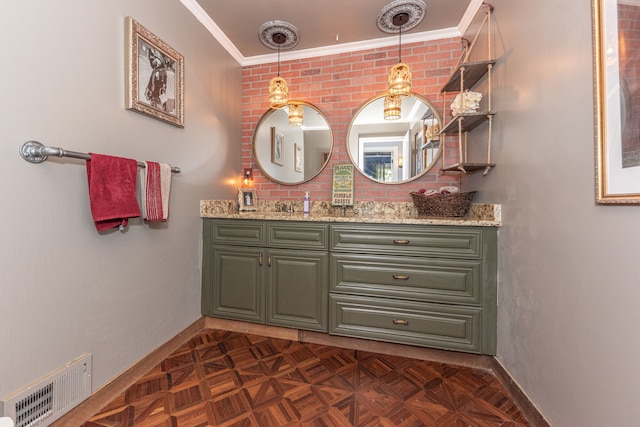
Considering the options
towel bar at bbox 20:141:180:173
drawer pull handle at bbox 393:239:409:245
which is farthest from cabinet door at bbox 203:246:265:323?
towel bar at bbox 20:141:180:173

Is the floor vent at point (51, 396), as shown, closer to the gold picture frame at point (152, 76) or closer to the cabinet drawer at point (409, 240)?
the gold picture frame at point (152, 76)

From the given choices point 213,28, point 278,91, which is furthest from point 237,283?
point 213,28

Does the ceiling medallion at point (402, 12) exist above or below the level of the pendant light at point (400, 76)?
above

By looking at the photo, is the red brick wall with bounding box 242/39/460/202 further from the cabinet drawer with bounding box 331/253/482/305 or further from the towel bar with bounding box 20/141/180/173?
the towel bar with bounding box 20/141/180/173

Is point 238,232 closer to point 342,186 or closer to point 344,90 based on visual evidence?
point 342,186

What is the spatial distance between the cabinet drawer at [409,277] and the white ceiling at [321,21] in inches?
72.1

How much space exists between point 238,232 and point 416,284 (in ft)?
4.46

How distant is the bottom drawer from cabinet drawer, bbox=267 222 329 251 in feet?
1.30

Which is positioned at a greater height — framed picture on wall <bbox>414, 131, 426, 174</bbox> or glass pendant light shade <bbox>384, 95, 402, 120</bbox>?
glass pendant light shade <bbox>384, 95, 402, 120</bbox>

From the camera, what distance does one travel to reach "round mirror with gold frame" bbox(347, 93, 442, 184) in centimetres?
228

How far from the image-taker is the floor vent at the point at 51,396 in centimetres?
100

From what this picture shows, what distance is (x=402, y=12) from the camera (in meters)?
1.94

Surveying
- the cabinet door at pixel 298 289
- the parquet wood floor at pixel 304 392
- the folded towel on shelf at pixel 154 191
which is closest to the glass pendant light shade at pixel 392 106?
the cabinet door at pixel 298 289

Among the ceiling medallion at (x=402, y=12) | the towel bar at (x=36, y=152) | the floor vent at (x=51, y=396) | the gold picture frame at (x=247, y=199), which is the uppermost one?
the ceiling medallion at (x=402, y=12)
